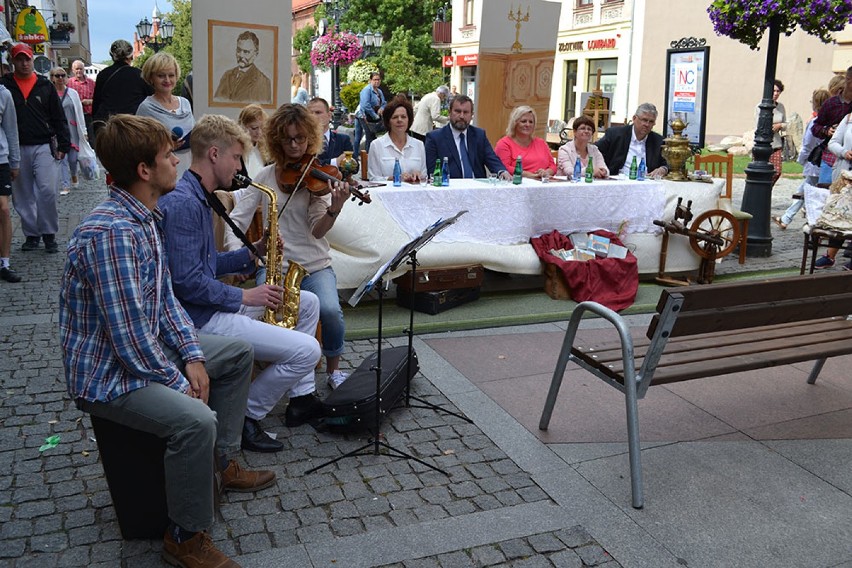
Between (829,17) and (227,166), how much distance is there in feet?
20.3

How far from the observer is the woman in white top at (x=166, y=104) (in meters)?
6.46

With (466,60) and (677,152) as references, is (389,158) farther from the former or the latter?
(466,60)

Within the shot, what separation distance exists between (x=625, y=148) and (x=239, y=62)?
151 inches

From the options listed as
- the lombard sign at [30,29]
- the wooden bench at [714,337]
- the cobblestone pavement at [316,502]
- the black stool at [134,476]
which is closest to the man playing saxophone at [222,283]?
the cobblestone pavement at [316,502]

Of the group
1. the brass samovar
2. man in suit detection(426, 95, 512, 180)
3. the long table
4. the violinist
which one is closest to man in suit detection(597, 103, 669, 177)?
the brass samovar

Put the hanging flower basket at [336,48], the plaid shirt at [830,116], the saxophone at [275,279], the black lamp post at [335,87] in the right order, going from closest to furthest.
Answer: the saxophone at [275,279] < the plaid shirt at [830,116] < the hanging flower basket at [336,48] < the black lamp post at [335,87]

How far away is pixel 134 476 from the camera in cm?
289

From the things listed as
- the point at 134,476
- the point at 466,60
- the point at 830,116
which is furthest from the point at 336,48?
the point at 134,476

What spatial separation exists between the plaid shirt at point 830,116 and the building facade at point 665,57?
15.6 m

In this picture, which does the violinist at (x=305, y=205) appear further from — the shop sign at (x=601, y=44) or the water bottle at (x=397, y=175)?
the shop sign at (x=601, y=44)

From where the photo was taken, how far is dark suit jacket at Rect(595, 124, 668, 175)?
7969mm

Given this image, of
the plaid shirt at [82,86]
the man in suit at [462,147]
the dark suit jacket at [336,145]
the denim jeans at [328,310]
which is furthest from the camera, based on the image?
the plaid shirt at [82,86]

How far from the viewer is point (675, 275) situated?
751cm

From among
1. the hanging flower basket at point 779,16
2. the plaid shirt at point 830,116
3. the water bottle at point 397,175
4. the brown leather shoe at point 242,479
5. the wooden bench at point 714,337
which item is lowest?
the brown leather shoe at point 242,479
